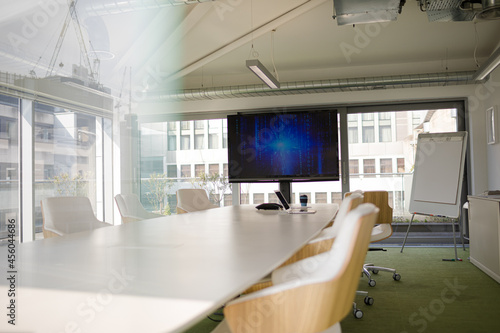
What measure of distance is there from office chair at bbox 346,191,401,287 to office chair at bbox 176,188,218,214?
2.22 m

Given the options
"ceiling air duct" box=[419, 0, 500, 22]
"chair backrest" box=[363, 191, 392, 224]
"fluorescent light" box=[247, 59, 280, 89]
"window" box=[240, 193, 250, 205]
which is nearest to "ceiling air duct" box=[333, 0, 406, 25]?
"ceiling air duct" box=[419, 0, 500, 22]

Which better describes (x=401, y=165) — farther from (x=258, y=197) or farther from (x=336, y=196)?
(x=258, y=197)

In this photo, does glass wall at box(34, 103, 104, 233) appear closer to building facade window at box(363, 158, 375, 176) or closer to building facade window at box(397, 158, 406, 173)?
building facade window at box(363, 158, 375, 176)

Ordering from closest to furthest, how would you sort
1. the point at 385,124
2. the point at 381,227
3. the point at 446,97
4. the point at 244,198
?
the point at 381,227, the point at 446,97, the point at 385,124, the point at 244,198

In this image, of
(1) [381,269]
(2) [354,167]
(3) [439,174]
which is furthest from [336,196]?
(1) [381,269]

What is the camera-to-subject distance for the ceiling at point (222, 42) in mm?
5000

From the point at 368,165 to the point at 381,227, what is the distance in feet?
10.8

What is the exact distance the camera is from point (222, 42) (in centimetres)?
638

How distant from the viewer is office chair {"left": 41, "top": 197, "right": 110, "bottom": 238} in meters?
3.28

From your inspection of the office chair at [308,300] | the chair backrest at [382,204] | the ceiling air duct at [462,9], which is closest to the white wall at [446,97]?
the ceiling air duct at [462,9]

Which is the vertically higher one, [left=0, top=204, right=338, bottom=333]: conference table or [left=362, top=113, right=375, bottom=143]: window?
[left=362, top=113, right=375, bottom=143]: window

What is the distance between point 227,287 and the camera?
120 centimetres

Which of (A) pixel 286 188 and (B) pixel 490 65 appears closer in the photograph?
(B) pixel 490 65

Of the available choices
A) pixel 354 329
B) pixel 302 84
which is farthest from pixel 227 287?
pixel 302 84
